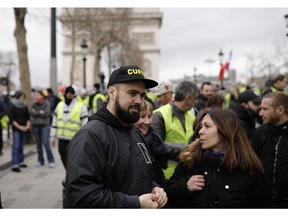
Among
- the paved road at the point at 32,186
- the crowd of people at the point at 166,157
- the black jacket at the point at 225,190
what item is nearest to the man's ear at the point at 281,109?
the crowd of people at the point at 166,157

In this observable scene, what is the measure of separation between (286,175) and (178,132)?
131 cm

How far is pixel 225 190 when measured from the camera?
268 centimetres

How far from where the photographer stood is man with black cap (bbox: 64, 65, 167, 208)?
2.09m

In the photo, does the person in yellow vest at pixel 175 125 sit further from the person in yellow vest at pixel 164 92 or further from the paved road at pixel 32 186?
the paved road at pixel 32 186

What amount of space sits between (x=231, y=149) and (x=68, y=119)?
498 centimetres

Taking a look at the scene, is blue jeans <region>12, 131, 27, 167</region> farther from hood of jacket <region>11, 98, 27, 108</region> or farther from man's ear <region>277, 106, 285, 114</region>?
man's ear <region>277, 106, 285, 114</region>

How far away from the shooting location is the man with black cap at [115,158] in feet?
6.86

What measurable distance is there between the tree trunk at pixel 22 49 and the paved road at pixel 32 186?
3.54 meters

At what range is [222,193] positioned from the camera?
106 inches

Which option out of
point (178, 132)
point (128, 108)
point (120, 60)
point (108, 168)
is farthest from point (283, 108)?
point (120, 60)

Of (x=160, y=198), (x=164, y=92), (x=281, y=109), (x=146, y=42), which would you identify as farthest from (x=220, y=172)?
(x=146, y=42)

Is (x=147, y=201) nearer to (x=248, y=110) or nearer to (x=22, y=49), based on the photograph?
(x=248, y=110)

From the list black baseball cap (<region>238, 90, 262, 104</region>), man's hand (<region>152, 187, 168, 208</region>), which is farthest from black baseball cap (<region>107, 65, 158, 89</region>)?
black baseball cap (<region>238, 90, 262, 104</region>)

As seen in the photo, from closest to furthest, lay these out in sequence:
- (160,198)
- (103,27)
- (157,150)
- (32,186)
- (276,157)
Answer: (160,198) < (276,157) < (157,150) < (32,186) < (103,27)
